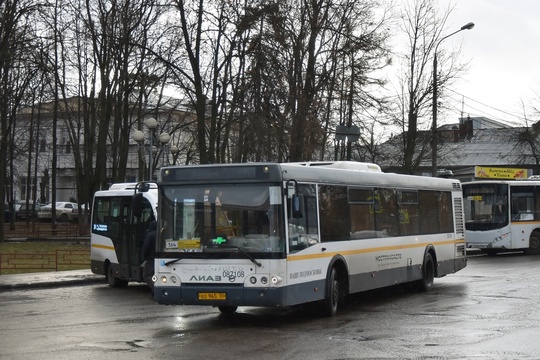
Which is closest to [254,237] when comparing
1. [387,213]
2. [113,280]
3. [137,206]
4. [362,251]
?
[137,206]

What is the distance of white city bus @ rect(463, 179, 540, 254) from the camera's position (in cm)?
3594

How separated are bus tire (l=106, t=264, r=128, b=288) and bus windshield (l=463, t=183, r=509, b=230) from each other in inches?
686

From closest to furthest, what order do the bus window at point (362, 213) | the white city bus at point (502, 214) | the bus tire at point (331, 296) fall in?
the bus tire at point (331, 296), the bus window at point (362, 213), the white city bus at point (502, 214)

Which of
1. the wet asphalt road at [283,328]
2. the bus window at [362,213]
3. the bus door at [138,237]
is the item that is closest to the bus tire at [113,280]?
the bus door at [138,237]

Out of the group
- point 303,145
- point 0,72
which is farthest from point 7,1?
point 303,145

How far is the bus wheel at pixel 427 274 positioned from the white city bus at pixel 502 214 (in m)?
15.3

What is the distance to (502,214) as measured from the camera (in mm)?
36031

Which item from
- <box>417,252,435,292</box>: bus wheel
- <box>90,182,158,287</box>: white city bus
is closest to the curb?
<box>90,182,158,287</box>: white city bus

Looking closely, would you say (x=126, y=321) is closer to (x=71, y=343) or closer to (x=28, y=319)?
(x=28, y=319)

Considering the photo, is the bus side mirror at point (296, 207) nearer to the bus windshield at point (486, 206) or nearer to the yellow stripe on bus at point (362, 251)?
the yellow stripe on bus at point (362, 251)

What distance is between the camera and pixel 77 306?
724 inches

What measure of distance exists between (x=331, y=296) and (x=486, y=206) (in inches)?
865

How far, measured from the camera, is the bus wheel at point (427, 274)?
68.0 ft

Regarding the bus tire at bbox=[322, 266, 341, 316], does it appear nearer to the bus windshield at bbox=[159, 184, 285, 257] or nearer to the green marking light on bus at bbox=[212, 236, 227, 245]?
the bus windshield at bbox=[159, 184, 285, 257]
